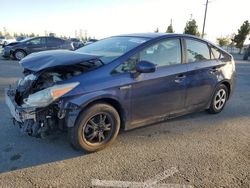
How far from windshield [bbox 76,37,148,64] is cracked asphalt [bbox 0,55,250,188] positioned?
50.3 inches

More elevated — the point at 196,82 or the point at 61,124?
the point at 196,82

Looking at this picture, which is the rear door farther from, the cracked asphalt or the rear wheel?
the rear wheel

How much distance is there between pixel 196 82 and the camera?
15.4 ft

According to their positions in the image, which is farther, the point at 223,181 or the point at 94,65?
the point at 94,65

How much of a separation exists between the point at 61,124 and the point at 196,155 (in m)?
1.86

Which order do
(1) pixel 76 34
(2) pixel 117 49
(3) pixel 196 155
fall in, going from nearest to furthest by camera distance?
(3) pixel 196 155
(2) pixel 117 49
(1) pixel 76 34

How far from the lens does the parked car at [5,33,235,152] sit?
11.1ft

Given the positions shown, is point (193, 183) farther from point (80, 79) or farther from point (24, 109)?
point (24, 109)

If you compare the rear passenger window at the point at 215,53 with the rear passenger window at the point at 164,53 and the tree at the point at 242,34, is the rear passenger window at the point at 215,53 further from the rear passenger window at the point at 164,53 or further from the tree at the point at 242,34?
the tree at the point at 242,34

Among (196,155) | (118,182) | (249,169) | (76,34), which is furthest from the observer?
(76,34)

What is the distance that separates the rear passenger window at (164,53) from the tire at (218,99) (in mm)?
1360

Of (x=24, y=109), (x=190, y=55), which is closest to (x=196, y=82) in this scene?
(x=190, y=55)

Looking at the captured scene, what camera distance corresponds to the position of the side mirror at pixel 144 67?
376 centimetres

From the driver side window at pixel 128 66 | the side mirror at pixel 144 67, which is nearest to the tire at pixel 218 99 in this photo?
the side mirror at pixel 144 67
